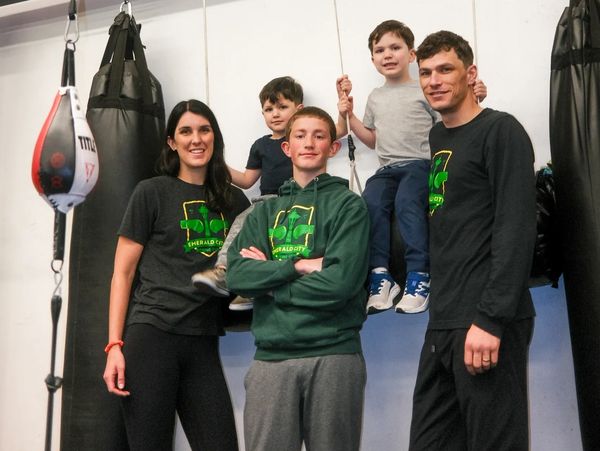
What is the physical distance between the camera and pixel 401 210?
2.33m

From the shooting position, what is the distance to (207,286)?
2.29m

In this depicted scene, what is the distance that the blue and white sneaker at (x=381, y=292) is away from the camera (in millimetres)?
2211

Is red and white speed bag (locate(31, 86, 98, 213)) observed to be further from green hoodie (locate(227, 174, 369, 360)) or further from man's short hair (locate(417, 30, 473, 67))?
man's short hair (locate(417, 30, 473, 67))

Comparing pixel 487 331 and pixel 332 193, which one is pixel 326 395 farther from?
pixel 332 193

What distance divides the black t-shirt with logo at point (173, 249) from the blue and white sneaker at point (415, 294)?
2.14 feet

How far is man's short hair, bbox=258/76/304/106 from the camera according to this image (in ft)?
9.74

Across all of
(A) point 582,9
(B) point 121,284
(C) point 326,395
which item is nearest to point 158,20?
(B) point 121,284

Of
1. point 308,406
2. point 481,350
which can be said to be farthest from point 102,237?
point 481,350

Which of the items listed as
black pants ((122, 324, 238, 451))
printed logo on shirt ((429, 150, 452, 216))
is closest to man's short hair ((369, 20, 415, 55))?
printed logo on shirt ((429, 150, 452, 216))

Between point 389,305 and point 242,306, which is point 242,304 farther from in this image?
point 389,305

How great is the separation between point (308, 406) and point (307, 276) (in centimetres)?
37

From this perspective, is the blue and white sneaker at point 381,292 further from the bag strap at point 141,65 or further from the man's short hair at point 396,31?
the bag strap at point 141,65

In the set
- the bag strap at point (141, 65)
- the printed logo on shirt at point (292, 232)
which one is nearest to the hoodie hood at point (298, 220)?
the printed logo on shirt at point (292, 232)

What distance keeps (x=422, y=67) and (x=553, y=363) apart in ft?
4.22
